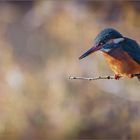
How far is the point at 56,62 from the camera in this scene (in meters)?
4.38

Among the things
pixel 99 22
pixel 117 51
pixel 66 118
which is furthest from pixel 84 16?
pixel 117 51

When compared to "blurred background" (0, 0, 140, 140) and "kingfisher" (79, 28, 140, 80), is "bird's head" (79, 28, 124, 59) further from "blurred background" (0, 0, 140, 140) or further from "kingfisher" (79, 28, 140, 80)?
"blurred background" (0, 0, 140, 140)

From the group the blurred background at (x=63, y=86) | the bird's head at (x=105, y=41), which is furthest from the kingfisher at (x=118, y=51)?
the blurred background at (x=63, y=86)

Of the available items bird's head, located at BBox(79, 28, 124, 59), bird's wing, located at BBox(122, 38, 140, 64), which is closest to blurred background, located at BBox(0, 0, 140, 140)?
bird's wing, located at BBox(122, 38, 140, 64)

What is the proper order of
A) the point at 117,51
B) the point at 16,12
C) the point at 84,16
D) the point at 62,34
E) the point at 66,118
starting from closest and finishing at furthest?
the point at 117,51 < the point at 66,118 < the point at 62,34 < the point at 84,16 < the point at 16,12

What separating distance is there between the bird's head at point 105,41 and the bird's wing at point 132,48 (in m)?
0.09

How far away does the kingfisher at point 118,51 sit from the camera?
123 centimetres

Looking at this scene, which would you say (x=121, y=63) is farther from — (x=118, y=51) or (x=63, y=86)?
(x=63, y=86)

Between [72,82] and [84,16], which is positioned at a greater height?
[84,16]

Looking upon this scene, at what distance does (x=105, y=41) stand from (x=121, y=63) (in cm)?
26

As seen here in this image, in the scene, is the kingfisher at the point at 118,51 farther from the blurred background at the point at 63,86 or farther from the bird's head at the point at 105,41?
the blurred background at the point at 63,86

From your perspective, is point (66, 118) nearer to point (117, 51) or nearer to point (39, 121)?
point (39, 121)

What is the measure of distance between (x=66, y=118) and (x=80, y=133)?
163 mm

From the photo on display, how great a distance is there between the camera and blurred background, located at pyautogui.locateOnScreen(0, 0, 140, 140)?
410 centimetres
